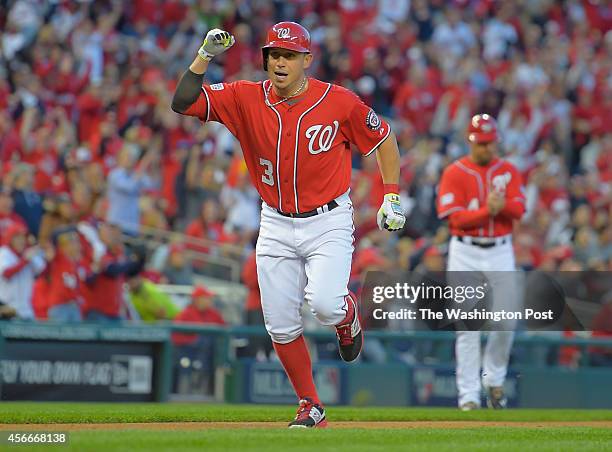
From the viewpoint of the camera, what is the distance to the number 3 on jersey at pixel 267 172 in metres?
7.31

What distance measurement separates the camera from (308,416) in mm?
7316

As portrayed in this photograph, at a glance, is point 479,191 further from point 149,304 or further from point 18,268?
point 18,268

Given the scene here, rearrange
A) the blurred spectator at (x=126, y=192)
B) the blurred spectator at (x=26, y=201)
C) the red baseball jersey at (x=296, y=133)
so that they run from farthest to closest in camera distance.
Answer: the blurred spectator at (x=126, y=192), the blurred spectator at (x=26, y=201), the red baseball jersey at (x=296, y=133)

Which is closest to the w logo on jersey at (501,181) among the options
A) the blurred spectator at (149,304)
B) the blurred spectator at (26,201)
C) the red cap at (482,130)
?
the red cap at (482,130)

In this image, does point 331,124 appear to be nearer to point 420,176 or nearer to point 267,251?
point 267,251

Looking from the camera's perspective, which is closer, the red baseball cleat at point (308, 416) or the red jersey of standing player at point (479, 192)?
the red baseball cleat at point (308, 416)

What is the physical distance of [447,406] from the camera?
13.1 metres

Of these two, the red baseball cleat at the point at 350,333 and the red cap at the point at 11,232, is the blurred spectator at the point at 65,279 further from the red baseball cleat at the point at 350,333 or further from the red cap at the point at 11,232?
the red baseball cleat at the point at 350,333

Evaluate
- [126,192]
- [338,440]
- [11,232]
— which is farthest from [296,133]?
[126,192]

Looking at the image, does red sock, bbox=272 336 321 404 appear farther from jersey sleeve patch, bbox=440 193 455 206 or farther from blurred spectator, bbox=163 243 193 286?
blurred spectator, bbox=163 243 193 286

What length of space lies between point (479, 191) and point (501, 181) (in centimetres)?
21

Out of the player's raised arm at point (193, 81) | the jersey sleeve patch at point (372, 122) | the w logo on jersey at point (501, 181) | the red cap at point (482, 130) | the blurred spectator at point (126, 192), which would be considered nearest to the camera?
the player's raised arm at point (193, 81)

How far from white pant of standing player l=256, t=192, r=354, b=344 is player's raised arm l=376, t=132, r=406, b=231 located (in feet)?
0.80

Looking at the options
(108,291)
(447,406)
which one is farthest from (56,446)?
(447,406)
